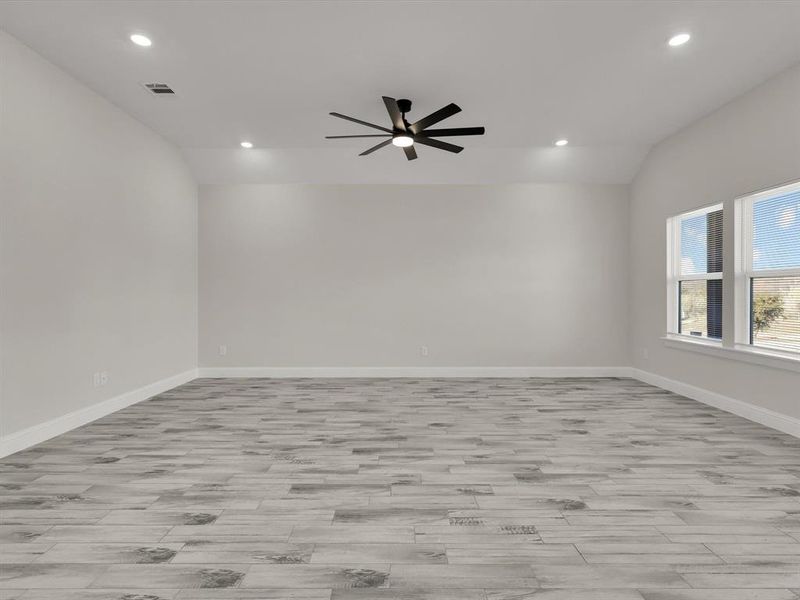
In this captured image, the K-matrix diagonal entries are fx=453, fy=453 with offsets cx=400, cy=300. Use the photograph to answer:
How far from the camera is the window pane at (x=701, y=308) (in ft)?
15.7

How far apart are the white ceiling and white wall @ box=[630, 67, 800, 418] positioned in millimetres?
229

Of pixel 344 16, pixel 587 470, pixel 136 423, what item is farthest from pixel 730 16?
pixel 136 423

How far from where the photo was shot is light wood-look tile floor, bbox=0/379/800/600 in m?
1.75

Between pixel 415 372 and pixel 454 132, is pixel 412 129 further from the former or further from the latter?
pixel 415 372

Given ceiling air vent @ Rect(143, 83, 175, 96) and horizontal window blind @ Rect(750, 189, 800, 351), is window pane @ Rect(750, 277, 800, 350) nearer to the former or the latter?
horizontal window blind @ Rect(750, 189, 800, 351)

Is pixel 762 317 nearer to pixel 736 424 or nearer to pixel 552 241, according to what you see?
pixel 736 424

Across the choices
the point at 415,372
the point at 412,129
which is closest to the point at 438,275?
the point at 415,372

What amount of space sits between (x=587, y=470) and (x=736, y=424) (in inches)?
79.6

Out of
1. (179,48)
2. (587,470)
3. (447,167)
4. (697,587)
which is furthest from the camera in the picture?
(447,167)

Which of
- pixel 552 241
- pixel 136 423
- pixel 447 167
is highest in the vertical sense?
pixel 447 167

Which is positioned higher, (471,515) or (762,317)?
(762,317)

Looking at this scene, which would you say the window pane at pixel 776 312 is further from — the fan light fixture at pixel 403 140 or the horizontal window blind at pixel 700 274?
the fan light fixture at pixel 403 140

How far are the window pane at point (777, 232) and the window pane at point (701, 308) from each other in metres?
0.66

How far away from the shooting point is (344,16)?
9.72ft
